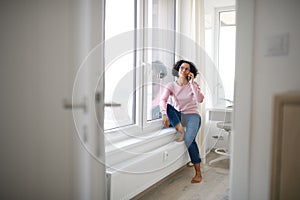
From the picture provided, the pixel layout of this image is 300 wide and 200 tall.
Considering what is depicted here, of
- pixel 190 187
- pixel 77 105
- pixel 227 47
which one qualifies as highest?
pixel 227 47

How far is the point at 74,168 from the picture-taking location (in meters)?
1.27

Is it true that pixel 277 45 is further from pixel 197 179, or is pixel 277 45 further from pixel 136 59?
pixel 197 179

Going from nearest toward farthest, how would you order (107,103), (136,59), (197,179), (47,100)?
1. (47,100)
2. (107,103)
3. (136,59)
4. (197,179)

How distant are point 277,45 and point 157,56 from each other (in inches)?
39.7

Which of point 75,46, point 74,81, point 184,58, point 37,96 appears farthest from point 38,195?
point 184,58

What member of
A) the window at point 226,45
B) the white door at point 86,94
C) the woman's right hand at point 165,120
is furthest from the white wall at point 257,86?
the window at point 226,45

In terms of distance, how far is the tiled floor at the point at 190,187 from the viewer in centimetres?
204

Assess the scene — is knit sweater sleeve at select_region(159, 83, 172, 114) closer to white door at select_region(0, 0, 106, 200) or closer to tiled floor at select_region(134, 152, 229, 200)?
white door at select_region(0, 0, 106, 200)

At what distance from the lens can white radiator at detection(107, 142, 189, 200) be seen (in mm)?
1617

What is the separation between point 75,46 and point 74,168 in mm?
631

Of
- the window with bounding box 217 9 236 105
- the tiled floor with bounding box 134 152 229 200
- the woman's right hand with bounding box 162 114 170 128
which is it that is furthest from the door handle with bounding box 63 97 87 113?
the window with bounding box 217 9 236 105

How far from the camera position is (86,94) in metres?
1.25

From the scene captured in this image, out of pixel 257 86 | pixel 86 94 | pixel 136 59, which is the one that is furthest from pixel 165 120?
pixel 257 86

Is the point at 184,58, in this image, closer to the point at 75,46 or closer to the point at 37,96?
the point at 75,46
